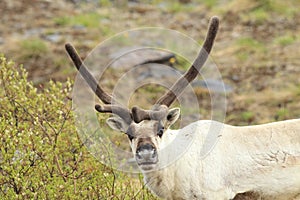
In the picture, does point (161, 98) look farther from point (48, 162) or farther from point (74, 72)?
point (74, 72)

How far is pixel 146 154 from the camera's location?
6215 millimetres

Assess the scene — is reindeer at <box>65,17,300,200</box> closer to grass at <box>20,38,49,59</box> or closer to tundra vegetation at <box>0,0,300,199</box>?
tundra vegetation at <box>0,0,300,199</box>

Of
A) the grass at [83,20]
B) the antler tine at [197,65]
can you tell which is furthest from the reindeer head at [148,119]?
the grass at [83,20]

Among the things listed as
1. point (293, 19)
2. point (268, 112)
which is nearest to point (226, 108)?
point (268, 112)

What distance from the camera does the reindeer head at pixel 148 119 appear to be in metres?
6.30

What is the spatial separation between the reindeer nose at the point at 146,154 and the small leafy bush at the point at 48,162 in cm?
97

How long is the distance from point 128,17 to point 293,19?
6.47 metres

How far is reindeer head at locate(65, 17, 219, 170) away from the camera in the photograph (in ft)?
20.7

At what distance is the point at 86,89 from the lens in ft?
52.0

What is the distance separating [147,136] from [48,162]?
1908mm

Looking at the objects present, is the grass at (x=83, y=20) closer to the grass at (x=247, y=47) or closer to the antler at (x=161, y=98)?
the grass at (x=247, y=47)

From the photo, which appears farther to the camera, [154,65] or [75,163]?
[154,65]

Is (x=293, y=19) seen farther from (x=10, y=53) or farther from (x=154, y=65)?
(x=10, y=53)

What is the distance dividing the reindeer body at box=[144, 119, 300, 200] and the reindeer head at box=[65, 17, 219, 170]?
29 centimetres
